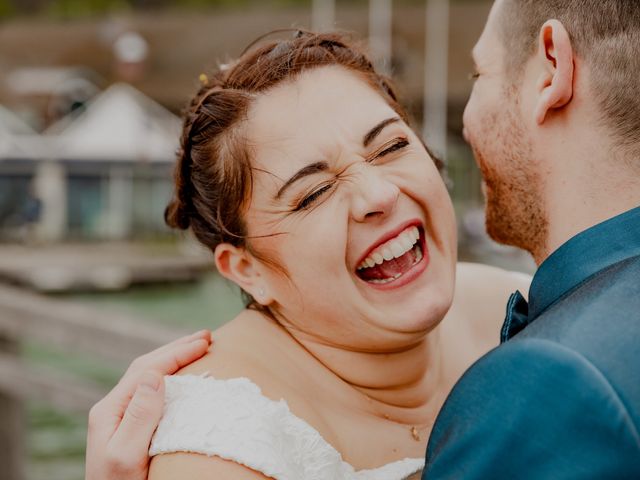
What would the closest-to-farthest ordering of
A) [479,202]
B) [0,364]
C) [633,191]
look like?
[633,191]
[0,364]
[479,202]

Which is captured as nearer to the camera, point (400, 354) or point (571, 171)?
point (571, 171)

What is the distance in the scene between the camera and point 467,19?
32.6m

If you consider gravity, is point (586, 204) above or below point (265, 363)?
above

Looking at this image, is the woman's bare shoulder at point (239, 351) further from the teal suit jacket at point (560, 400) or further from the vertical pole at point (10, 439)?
the vertical pole at point (10, 439)

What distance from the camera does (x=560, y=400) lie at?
46.8 inches

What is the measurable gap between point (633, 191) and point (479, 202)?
95.6ft

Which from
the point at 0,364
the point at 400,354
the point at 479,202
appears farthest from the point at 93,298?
the point at 400,354

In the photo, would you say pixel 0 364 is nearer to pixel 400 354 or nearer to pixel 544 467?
pixel 400 354

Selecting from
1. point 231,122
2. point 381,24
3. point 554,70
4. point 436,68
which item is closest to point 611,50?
point 554,70

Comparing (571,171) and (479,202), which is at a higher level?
(571,171)

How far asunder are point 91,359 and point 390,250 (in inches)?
439

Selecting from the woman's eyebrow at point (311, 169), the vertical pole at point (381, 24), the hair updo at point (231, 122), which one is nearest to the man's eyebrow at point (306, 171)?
the woman's eyebrow at point (311, 169)

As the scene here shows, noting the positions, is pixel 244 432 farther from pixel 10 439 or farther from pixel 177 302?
pixel 177 302

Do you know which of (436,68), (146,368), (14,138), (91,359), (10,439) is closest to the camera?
(146,368)
